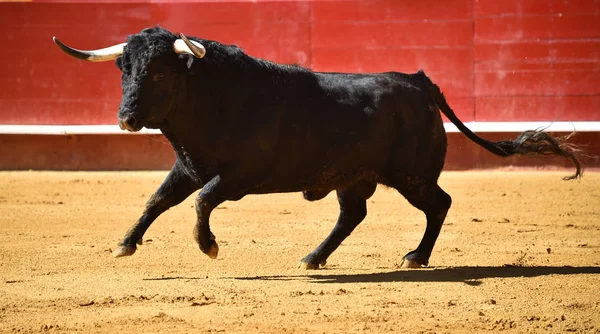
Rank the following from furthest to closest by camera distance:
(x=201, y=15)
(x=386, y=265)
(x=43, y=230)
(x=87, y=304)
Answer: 1. (x=201, y=15)
2. (x=43, y=230)
3. (x=386, y=265)
4. (x=87, y=304)

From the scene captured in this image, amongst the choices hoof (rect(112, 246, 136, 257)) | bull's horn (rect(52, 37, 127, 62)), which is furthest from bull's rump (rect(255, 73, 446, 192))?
bull's horn (rect(52, 37, 127, 62))

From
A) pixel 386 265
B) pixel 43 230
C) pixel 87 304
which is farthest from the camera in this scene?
A: pixel 43 230

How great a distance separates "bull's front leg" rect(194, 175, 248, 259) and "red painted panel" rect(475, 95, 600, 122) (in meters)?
6.02

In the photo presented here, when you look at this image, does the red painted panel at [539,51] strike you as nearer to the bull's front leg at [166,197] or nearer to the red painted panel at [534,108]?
the red painted panel at [534,108]

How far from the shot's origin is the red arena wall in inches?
448

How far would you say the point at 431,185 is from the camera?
21.4 ft

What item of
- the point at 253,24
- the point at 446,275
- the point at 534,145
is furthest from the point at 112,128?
the point at 446,275

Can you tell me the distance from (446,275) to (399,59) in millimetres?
5685

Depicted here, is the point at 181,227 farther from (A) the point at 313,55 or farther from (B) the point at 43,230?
(A) the point at 313,55

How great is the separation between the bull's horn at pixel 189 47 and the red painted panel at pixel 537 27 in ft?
20.0

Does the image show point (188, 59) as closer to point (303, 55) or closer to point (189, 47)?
point (189, 47)

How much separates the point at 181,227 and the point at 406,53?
4.18 meters

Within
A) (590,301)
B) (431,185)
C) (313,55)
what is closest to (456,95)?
(313,55)

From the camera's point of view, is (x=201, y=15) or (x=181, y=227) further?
(x=201, y=15)
